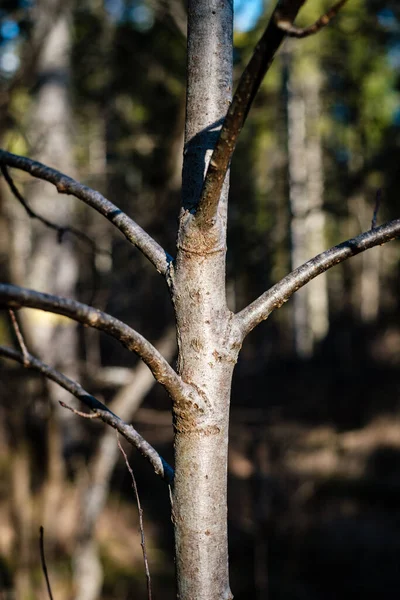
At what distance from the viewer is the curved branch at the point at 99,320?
2.18ft

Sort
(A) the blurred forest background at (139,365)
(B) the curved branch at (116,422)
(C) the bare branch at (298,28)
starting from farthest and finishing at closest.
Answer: (A) the blurred forest background at (139,365) → (B) the curved branch at (116,422) → (C) the bare branch at (298,28)

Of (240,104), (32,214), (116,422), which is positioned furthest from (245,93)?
(32,214)

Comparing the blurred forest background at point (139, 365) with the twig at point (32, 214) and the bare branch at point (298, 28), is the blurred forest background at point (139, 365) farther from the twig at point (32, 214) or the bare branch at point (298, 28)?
the bare branch at point (298, 28)

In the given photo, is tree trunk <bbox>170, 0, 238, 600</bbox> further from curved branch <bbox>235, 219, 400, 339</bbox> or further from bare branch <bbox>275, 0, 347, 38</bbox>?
bare branch <bbox>275, 0, 347, 38</bbox>

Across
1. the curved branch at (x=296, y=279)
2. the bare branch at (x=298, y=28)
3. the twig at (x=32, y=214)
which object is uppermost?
the twig at (x=32, y=214)

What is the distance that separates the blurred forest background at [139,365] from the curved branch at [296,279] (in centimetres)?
28

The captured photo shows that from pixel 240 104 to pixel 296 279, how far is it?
1.17 feet

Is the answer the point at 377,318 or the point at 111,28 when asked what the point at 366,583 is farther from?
the point at 377,318

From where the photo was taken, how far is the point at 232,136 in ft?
2.43

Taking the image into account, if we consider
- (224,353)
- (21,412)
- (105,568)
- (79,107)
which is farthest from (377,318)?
(224,353)

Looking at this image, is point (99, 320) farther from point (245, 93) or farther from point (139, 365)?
point (139, 365)

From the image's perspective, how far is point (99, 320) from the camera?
2.42 ft

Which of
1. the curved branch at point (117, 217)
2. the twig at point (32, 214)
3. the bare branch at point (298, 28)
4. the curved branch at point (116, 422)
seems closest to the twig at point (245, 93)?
the bare branch at point (298, 28)

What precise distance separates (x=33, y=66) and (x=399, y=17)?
9.62ft
